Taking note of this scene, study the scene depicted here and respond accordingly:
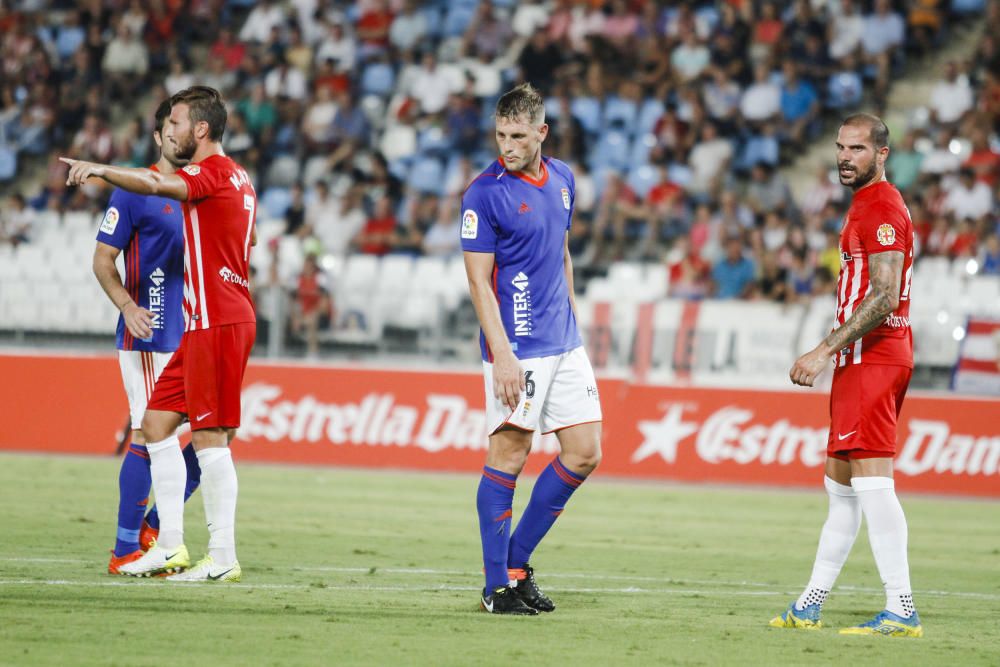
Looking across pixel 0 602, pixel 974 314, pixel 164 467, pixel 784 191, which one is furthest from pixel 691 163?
pixel 0 602

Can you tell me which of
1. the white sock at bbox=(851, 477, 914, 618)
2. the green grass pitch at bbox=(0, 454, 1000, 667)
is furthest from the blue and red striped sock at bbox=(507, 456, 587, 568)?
the white sock at bbox=(851, 477, 914, 618)

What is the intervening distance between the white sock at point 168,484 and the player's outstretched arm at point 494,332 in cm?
215

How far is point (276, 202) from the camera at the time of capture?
22.3 m

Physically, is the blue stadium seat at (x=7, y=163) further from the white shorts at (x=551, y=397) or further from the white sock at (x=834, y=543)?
the white sock at (x=834, y=543)

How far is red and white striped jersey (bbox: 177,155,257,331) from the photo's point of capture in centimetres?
786

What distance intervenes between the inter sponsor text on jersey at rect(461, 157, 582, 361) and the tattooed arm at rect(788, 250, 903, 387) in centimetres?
127

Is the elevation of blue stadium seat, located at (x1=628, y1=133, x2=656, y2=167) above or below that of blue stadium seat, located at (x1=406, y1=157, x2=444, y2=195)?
above

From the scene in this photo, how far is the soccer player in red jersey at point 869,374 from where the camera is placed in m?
7.00

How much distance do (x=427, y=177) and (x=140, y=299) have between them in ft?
44.8

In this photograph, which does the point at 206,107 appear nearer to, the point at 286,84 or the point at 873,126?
the point at 873,126

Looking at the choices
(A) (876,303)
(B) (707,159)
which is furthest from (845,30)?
(A) (876,303)

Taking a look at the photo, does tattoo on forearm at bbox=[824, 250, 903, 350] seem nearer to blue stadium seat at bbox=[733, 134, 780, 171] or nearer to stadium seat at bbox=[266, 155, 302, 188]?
blue stadium seat at bbox=[733, 134, 780, 171]

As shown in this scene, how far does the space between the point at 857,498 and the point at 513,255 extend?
2.14 m

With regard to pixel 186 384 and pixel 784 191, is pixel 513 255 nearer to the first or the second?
pixel 186 384
